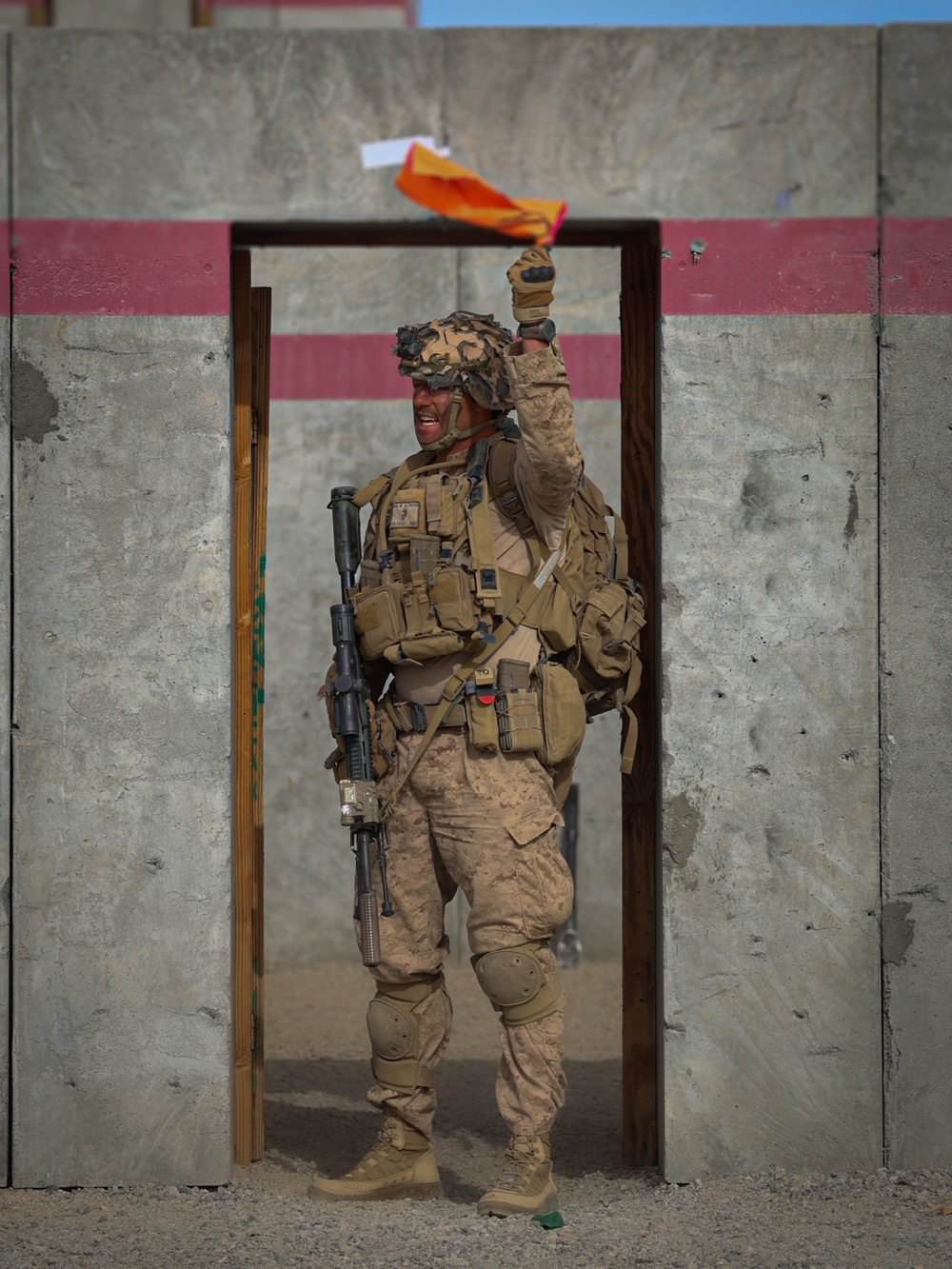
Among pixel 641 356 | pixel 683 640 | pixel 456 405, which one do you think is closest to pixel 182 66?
pixel 456 405

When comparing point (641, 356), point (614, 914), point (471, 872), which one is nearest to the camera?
point (471, 872)

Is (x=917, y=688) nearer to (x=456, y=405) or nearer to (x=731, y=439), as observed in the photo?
(x=731, y=439)

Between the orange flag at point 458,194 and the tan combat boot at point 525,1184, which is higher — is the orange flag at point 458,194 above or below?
above

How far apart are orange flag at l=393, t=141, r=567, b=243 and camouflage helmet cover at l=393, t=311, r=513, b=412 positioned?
31cm

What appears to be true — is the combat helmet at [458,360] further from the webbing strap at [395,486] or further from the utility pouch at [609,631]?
the utility pouch at [609,631]

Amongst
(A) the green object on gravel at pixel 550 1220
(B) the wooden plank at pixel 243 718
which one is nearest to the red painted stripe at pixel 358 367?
(B) the wooden plank at pixel 243 718

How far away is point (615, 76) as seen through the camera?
471cm

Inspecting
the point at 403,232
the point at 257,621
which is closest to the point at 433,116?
the point at 403,232

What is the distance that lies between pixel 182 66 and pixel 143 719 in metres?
1.88

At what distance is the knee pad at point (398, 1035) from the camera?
4762 millimetres

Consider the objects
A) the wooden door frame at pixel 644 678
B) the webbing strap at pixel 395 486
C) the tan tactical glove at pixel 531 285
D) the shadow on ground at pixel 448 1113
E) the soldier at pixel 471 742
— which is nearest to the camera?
the tan tactical glove at pixel 531 285

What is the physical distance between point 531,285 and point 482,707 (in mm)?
1190

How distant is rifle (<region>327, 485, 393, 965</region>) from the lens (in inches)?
185

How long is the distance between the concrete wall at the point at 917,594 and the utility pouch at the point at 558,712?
91cm
